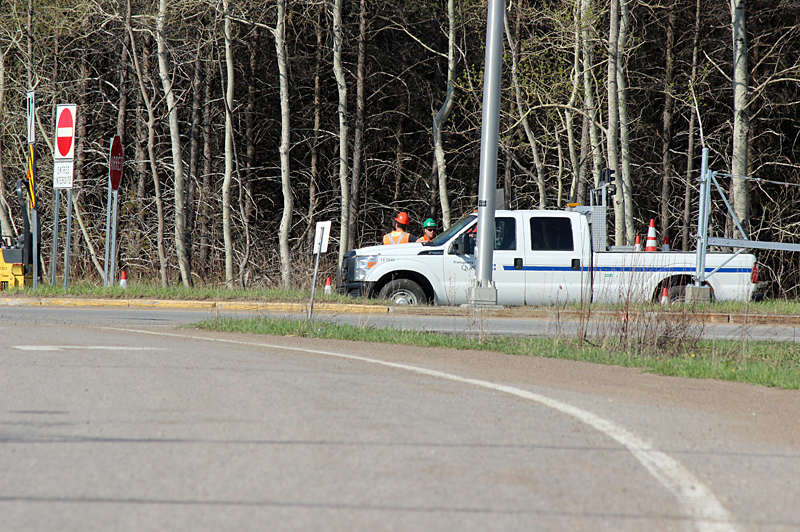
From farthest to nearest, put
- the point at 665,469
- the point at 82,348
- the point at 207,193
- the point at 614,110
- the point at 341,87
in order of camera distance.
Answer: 1. the point at 207,193
2. the point at 341,87
3. the point at 614,110
4. the point at 82,348
5. the point at 665,469

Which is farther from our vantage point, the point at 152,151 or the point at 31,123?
the point at 152,151

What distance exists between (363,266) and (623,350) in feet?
20.6

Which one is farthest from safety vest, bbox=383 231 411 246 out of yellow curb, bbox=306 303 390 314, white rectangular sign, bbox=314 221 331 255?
white rectangular sign, bbox=314 221 331 255

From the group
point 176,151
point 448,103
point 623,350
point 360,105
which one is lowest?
point 623,350

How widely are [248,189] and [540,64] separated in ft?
32.5

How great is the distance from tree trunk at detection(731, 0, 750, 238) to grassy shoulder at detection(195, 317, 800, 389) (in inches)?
321

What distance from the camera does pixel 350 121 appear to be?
1044 inches

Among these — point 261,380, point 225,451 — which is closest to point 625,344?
point 261,380

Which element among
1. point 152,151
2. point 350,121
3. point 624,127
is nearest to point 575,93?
point 624,127

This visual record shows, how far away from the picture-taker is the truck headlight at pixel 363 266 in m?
15.1

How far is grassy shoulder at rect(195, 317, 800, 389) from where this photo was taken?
27.3ft

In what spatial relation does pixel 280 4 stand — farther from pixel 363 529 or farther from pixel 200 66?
pixel 363 529

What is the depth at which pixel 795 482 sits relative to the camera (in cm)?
455

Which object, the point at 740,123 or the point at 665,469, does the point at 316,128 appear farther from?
the point at 665,469
